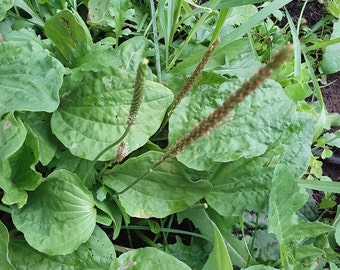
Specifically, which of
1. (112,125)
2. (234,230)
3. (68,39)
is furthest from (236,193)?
(68,39)

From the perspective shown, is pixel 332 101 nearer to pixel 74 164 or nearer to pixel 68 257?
pixel 74 164

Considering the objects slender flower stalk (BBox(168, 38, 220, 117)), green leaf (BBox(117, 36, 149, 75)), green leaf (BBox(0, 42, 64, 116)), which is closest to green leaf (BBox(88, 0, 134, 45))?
green leaf (BBox(117, 36, 149, 75))

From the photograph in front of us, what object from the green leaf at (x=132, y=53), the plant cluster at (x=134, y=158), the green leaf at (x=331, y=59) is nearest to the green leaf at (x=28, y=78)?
the plant cluster at (x=134, y=158)

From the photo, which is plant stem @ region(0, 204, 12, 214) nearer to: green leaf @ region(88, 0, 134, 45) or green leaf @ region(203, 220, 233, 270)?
green leaf @ region(203, 220, 233, 270)

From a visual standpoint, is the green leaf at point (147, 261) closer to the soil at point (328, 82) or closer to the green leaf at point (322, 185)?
the green leaf at point (322, 185)

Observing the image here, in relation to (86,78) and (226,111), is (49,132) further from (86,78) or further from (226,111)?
(226,111)

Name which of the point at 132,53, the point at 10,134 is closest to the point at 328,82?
the point at 132,53
